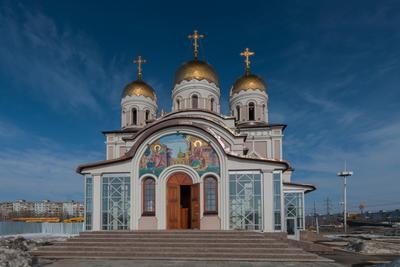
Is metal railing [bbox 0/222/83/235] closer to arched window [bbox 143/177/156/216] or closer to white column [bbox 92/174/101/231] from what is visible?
white column [bbox 92/174/101/231]

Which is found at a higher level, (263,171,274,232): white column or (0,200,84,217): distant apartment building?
(263,171,274,232): white column

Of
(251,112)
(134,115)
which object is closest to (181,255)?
(251,112)

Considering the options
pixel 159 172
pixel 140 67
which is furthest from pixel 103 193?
pixel 140 67

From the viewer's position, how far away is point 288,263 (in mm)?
11867

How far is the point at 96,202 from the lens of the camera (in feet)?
56.1

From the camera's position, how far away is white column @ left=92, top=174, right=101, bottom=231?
16.9 m

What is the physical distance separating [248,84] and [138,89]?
8657mm

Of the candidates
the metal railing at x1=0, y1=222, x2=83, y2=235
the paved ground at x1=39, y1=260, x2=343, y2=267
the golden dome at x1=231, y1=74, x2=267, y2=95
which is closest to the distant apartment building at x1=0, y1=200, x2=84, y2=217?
the metal railing at x1=0, y1=222, x2=83, y2=235

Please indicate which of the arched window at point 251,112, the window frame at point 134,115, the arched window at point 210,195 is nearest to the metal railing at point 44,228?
the window frame at point 134,115

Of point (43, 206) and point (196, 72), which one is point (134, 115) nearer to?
point (196, 72)

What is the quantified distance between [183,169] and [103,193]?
12.9ft

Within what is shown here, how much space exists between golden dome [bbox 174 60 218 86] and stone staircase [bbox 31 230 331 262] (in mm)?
13049

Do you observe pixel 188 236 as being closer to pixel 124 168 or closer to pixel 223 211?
pixel 223 211

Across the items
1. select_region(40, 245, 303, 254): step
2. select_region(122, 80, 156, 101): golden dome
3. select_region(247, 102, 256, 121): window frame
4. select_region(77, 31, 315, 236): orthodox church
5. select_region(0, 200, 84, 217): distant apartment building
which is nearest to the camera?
select_region(40, 245, 303, 254): step
